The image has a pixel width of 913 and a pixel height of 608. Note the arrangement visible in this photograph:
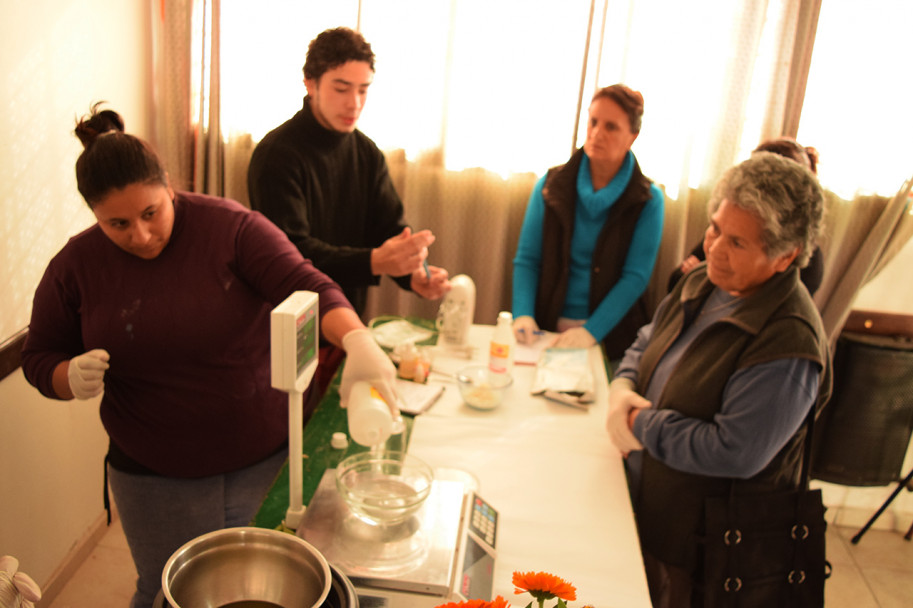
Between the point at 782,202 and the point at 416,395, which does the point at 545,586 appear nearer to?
the point at 782,202

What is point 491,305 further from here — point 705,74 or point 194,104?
point 194,104

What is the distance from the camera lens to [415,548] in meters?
1.15

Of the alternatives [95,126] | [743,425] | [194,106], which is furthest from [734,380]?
[194,106]

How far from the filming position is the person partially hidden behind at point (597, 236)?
2537 mm

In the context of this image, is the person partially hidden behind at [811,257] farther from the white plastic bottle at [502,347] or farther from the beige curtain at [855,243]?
the white plastic bottle at [502,347]

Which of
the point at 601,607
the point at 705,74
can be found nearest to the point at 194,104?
the point at 705,74

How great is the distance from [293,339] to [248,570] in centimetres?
35

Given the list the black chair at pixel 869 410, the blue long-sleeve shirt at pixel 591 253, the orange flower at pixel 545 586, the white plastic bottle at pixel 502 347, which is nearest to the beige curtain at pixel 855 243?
the black chair at pixel 869 410

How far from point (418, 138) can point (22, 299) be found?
168 cm

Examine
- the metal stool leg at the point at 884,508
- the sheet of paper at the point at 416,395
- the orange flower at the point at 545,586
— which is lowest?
the metal stool leg at the point at 884,508

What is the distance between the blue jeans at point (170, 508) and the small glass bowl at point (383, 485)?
0.37 metres

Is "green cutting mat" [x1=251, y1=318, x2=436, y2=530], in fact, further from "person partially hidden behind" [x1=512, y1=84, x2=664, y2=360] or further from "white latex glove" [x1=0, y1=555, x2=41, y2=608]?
"person partially hidden behind" [x1=512, y1=84, x2=664, y2=360]

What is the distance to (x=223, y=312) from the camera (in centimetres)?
152

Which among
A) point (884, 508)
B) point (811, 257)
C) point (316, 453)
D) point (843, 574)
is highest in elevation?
point (811, 257)
